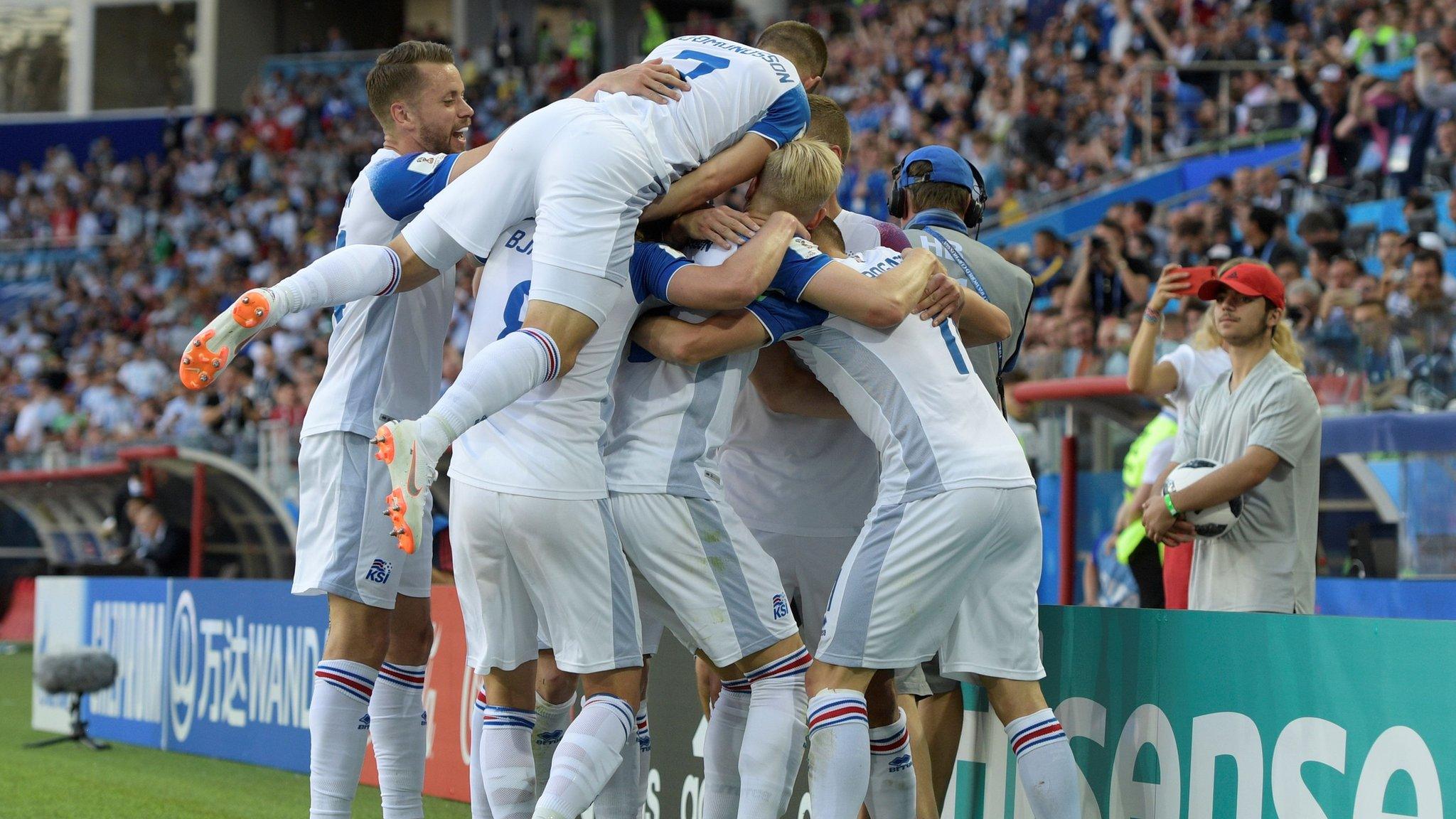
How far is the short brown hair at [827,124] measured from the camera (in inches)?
179

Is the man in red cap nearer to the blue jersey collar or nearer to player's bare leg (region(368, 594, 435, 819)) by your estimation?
the blue jersey collar

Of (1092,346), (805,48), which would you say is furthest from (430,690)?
(1092,346)

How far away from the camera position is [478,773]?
4188 millimetres

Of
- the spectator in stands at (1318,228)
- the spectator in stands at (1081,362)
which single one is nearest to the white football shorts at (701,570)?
the spectator in stands at (1081,362)

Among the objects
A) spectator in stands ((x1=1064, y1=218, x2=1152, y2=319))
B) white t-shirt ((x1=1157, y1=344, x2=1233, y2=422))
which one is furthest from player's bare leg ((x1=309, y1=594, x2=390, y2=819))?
spectator in stands ((x1=1064, y1=218, x2=1152, y2=319))

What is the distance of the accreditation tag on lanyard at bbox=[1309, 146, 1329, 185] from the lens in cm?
1160

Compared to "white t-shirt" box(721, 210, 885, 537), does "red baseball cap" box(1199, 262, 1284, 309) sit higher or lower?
higher

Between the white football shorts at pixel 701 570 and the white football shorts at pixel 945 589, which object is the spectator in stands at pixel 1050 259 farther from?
the white football shorts at pixel 701 570

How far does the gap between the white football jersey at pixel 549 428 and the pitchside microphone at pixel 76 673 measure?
559cm

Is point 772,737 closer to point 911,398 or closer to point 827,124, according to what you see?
point 911,398

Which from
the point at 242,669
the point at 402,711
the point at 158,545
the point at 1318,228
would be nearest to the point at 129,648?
the point at 242,669

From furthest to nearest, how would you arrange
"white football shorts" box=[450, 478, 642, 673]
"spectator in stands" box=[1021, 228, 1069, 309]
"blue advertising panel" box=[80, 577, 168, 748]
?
"spectator in stands" box=[1021, 228, 1069, 309] < "blue advertising panel" box=[80, 577, 168, 748] < "white football shorts" box=[450, 478, 642, 673]

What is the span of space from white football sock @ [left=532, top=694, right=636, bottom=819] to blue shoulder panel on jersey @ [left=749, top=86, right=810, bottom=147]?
1566 mm

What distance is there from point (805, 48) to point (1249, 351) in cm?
182
